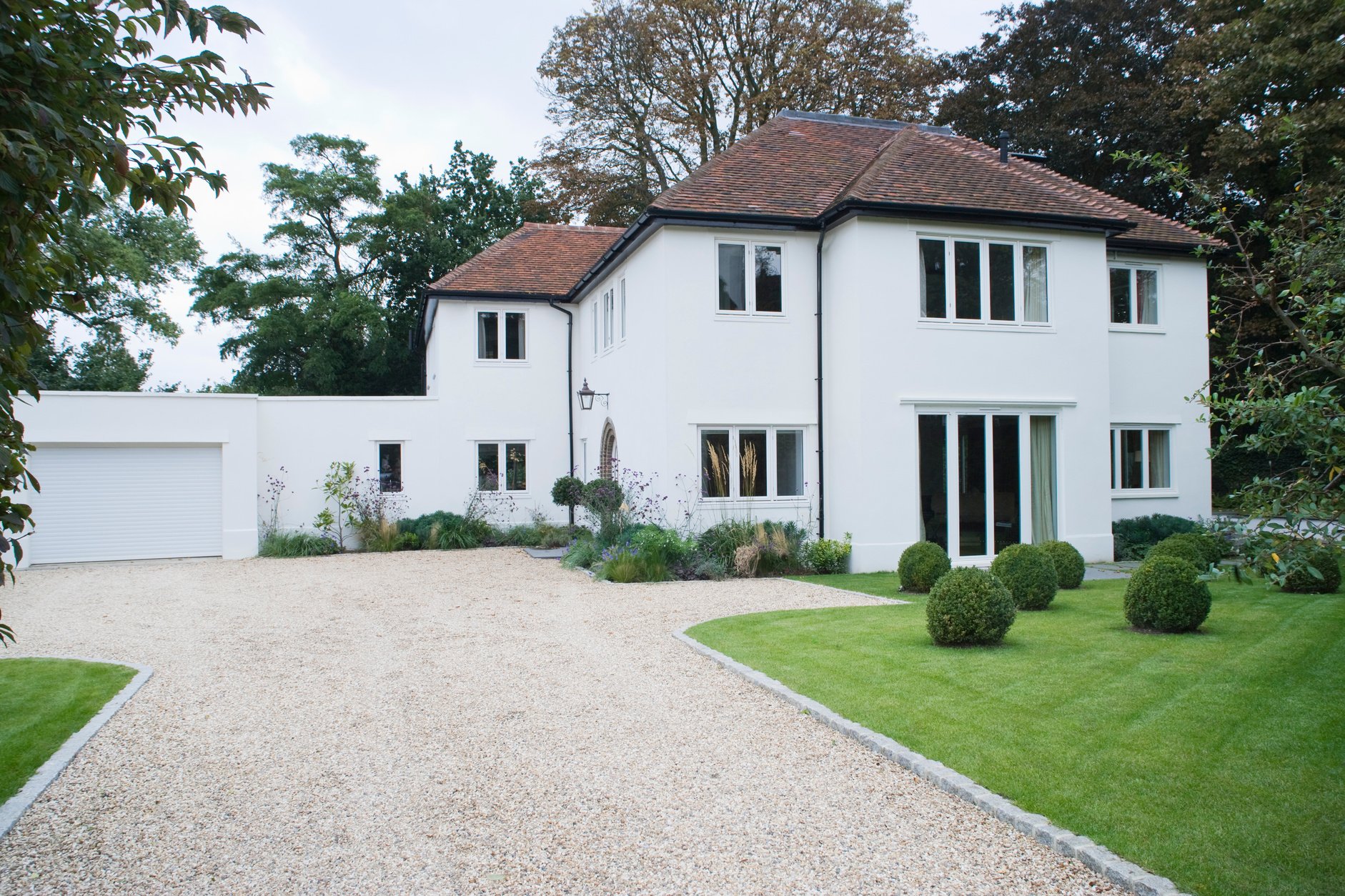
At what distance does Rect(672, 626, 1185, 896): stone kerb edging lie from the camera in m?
3.76

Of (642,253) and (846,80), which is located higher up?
(846,80)

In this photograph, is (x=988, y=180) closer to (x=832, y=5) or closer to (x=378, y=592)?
(x=378, y=592)

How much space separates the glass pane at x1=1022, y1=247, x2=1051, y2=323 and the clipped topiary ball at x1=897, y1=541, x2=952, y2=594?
5.21 metres

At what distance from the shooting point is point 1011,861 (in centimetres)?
405

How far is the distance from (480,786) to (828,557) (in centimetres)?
964

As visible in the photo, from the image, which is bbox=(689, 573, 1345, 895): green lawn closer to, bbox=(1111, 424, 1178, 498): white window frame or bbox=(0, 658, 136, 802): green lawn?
bbox=(0, 658, 136, 802): green lawn

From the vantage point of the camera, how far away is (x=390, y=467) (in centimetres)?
2077

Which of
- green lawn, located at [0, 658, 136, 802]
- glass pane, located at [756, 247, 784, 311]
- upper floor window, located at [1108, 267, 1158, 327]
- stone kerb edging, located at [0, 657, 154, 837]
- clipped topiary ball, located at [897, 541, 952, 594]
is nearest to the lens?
stone kerb edging, located at [0, 657, 154, 837]

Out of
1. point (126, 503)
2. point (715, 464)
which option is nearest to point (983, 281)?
point (715, 464)

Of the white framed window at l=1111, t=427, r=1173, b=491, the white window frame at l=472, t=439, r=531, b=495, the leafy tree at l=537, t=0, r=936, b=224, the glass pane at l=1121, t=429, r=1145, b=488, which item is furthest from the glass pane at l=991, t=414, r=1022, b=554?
the leafy tree at l=537, t=0, r=936, b=224

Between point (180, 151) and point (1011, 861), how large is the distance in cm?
442

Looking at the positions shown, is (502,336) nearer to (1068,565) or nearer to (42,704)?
(1068,565)

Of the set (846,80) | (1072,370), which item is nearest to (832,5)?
(846,80)

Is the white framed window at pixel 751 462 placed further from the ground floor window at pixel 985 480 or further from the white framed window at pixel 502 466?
the white framed window at pixel 502 466
